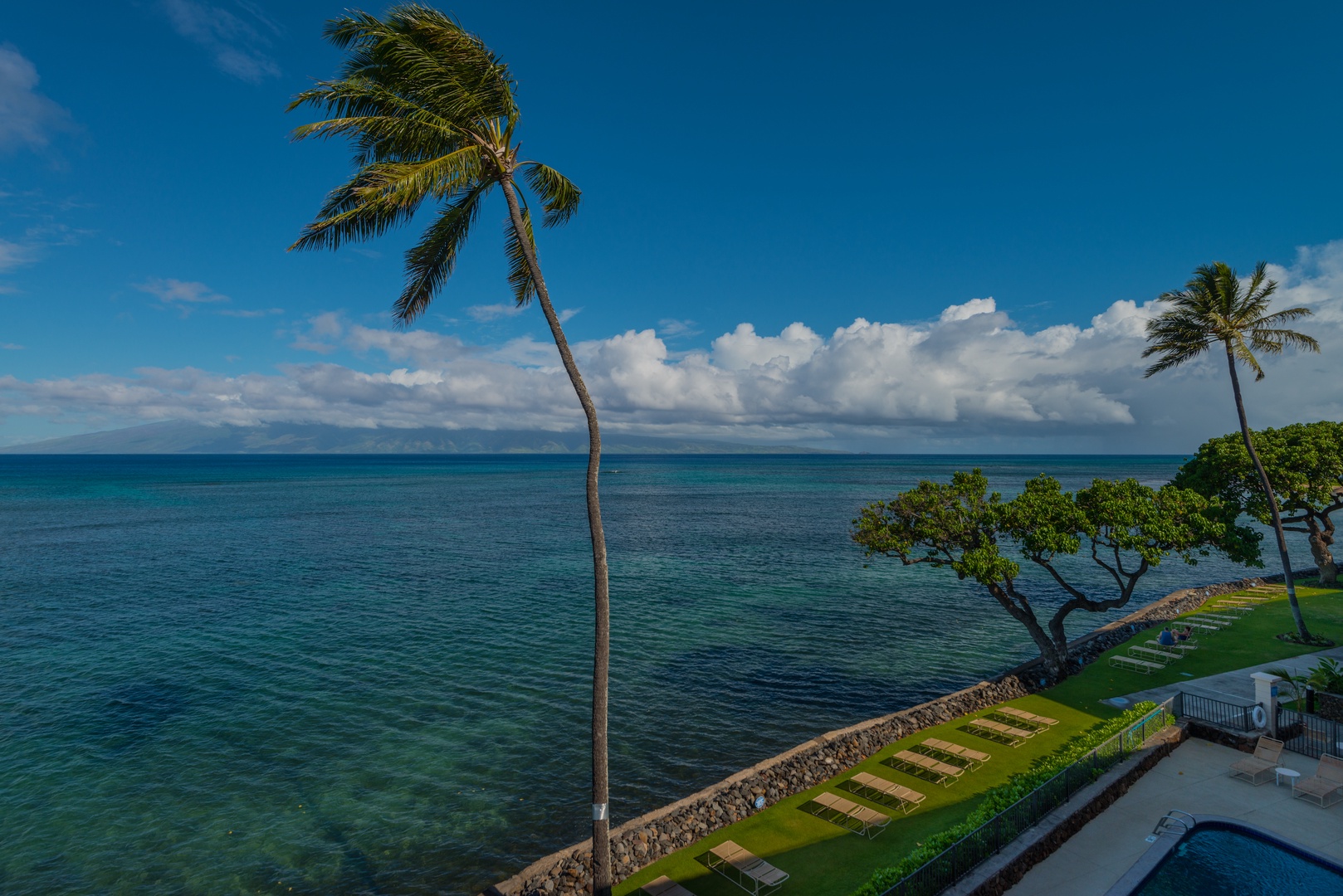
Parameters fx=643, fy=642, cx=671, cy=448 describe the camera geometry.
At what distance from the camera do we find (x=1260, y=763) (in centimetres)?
1830

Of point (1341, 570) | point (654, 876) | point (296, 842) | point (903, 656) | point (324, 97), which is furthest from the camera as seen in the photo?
point (1341, 570)

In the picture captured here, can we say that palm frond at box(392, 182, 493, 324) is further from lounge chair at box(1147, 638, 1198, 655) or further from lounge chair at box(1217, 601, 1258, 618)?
lounge chair at box(1217, 601, 1258, 618)

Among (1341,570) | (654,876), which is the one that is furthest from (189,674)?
(1341,570)

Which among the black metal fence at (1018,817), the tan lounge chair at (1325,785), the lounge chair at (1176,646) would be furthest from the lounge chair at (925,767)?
the lounge chair at (1176,646)

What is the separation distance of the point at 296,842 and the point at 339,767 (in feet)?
13.9

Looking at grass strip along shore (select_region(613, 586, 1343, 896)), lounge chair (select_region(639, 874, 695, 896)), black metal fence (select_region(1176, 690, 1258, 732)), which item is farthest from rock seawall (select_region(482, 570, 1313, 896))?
black metal fence (select_region(1176, 690, 1258, 732))

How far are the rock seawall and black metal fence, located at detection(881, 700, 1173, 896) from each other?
6.42 meters

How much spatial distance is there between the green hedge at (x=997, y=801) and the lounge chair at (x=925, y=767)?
1347 millimetres

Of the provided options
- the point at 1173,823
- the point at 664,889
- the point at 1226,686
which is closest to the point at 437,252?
the point at 664,889

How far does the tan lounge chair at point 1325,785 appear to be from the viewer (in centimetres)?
1681

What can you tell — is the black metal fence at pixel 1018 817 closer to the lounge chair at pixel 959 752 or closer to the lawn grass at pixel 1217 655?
the lounge chair at pixel 959 752

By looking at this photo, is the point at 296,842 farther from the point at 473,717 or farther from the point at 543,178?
the point at 543,178

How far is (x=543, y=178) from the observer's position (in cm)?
1416

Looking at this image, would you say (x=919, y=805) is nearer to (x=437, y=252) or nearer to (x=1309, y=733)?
(x=1309, y=733)
